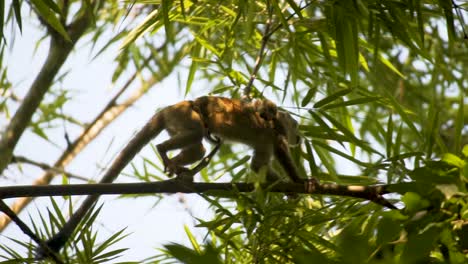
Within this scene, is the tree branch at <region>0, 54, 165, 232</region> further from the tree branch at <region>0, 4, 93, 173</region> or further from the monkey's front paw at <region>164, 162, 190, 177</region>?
the monkey's front paw at <region>164, 162, 190, 177</region>

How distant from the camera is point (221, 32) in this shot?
3570 millimetres

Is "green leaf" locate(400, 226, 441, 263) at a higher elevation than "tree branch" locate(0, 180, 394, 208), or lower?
lower

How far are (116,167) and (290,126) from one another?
0.73 metres

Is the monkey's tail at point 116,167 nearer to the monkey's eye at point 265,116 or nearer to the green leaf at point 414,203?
the monkey's eye at point 265,116

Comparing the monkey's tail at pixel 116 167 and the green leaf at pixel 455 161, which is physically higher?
the monkey's tail at pixel 116 167

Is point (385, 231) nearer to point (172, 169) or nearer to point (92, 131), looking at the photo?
point (172, 169)

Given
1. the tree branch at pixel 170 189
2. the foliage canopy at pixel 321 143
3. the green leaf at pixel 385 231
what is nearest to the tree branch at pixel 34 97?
the foliage canopy at pixel 321 143

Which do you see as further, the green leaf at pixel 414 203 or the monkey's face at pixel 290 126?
the monkey's face at pixel 290 126

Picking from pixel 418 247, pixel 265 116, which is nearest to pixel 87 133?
pixel 265 116

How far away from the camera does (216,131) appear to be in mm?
3105

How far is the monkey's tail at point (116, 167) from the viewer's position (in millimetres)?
2514

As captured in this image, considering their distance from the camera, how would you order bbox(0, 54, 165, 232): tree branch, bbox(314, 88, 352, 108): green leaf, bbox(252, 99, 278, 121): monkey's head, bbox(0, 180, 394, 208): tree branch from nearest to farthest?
bbox(0, 180, 394, 208): tree branch → bbox(314, 88, 352, 108): green leaf → bbox(252, 99, 278, 121): monkey's head → bbox(0, 54, 165, 232): tree branch

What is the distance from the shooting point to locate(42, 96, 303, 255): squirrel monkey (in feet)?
9.62

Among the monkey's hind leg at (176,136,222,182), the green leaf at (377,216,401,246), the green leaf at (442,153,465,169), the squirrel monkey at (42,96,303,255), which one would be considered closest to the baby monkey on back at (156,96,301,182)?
the squirrel monkey at (42,96,303,255)
